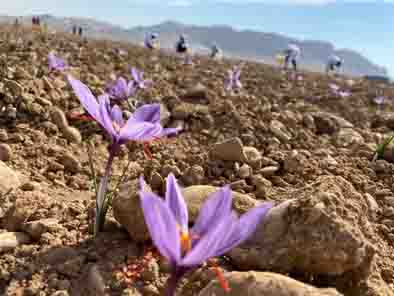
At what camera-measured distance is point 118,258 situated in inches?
83.5

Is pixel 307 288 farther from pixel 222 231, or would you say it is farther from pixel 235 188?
pixel 235 188

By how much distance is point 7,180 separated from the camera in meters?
2.66

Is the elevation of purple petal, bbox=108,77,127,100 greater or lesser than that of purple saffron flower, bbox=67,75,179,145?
lesser

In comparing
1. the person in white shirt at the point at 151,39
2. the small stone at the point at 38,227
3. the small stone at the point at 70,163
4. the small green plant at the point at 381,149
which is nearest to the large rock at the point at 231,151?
the small stone at the point at 70,163

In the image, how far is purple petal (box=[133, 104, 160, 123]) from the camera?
230 centimetres

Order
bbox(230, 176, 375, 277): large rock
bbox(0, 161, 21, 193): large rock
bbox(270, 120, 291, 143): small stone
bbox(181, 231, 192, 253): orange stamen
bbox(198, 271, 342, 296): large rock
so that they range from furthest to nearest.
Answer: bbox(270, 120, 291, 143): small stone, bbox(0, 161, 21, 193): large rock, bbox(230, 176, 375, 277): large rock, bbox(198, 271, 342, 296): large rock, bbox(181, 231, 192, 253): orange stamen

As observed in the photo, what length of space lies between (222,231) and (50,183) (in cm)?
200

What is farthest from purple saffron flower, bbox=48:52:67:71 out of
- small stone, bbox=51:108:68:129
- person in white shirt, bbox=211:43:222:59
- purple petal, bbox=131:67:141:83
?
person in white shirt, bbox=211:43:222:59

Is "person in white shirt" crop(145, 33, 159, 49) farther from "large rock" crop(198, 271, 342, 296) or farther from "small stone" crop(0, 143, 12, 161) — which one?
"large rock" crop(198, 271, 342, 296)

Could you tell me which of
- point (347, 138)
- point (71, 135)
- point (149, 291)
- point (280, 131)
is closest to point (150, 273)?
point (149, 291)

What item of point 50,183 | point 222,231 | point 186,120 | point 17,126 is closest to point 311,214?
point 222,231

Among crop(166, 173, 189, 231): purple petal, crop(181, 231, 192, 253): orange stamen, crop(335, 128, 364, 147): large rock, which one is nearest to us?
crop(181, 231, 192, 253): orange stamen

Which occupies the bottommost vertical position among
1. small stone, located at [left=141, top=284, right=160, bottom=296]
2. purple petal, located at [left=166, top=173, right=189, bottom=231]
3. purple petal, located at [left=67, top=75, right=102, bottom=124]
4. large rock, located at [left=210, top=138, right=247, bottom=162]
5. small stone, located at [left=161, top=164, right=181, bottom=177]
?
small stone, located at [left=141, top=284, right=160, bottom=296]

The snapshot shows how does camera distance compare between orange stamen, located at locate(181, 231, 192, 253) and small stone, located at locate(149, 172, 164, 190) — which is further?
small stone, located at locate(149, 172, 164, 190)
